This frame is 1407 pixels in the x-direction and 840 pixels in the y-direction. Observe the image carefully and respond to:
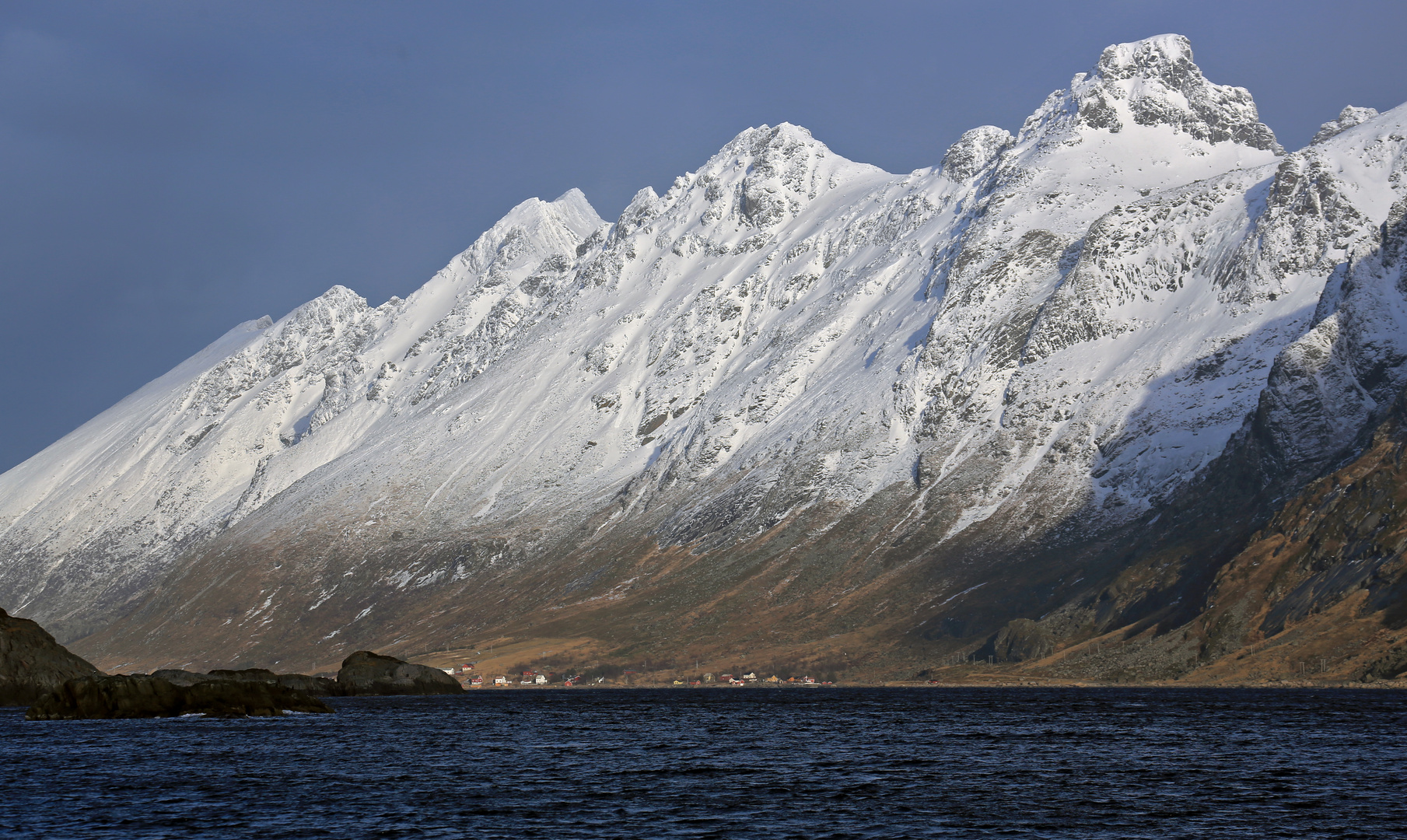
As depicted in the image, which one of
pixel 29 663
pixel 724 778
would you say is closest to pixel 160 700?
pixel 29 663

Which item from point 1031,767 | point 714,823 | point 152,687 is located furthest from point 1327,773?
point 152,687

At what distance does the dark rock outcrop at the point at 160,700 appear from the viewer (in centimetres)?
16838

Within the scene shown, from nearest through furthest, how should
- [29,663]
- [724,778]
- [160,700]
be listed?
[724,778], [160,700], [29,663]

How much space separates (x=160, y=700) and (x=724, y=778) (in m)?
105

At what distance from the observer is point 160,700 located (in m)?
178

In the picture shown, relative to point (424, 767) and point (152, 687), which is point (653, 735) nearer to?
point (424, 767)

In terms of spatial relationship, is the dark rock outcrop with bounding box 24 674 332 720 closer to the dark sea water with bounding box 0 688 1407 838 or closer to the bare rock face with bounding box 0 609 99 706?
the dark sea water with bounding box 0 688 1407 838

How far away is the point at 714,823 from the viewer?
2992 inches

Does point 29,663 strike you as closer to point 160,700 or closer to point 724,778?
point 160,700

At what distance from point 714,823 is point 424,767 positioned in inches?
1529

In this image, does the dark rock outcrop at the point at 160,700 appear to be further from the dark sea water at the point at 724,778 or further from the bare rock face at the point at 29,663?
the bare rock face at the point at 29,663

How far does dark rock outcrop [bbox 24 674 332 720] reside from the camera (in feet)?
552

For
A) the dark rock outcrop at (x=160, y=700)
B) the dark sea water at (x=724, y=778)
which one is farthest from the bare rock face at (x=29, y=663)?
the dark sea water at (x=724, y=778)

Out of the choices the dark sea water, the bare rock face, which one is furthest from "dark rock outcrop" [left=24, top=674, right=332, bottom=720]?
the bare rock face
